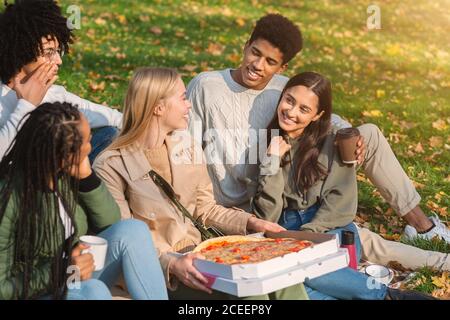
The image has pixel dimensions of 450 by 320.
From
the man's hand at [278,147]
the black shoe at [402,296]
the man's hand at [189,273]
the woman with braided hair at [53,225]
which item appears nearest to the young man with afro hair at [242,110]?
the man's hand at [278,147]

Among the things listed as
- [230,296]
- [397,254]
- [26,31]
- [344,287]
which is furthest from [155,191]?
[397,254]

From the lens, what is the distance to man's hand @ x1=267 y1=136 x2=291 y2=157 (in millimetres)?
4961

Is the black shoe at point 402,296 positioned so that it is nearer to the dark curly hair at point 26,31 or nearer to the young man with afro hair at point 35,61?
the young man with afro hair at point 35,61

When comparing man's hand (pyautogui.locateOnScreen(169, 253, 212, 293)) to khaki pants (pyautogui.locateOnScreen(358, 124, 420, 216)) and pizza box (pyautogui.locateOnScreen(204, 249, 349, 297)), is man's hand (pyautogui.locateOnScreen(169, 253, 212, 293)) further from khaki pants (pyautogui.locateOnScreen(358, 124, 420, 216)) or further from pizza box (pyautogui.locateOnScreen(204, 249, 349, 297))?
khaki pants (pyautogui.locateOnScreen(358, 124, 420, 216))

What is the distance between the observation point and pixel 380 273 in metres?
4.97

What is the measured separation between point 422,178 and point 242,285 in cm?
369

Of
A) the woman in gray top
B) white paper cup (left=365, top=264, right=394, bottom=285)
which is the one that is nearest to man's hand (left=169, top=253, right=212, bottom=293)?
the woman in gray top

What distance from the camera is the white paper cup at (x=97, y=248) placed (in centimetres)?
376

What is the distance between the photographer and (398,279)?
207 inches

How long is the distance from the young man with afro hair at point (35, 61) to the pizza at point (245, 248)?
1022mm

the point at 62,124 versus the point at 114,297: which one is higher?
the point at 62,124

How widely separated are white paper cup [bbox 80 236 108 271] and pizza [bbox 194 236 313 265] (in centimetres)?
53
